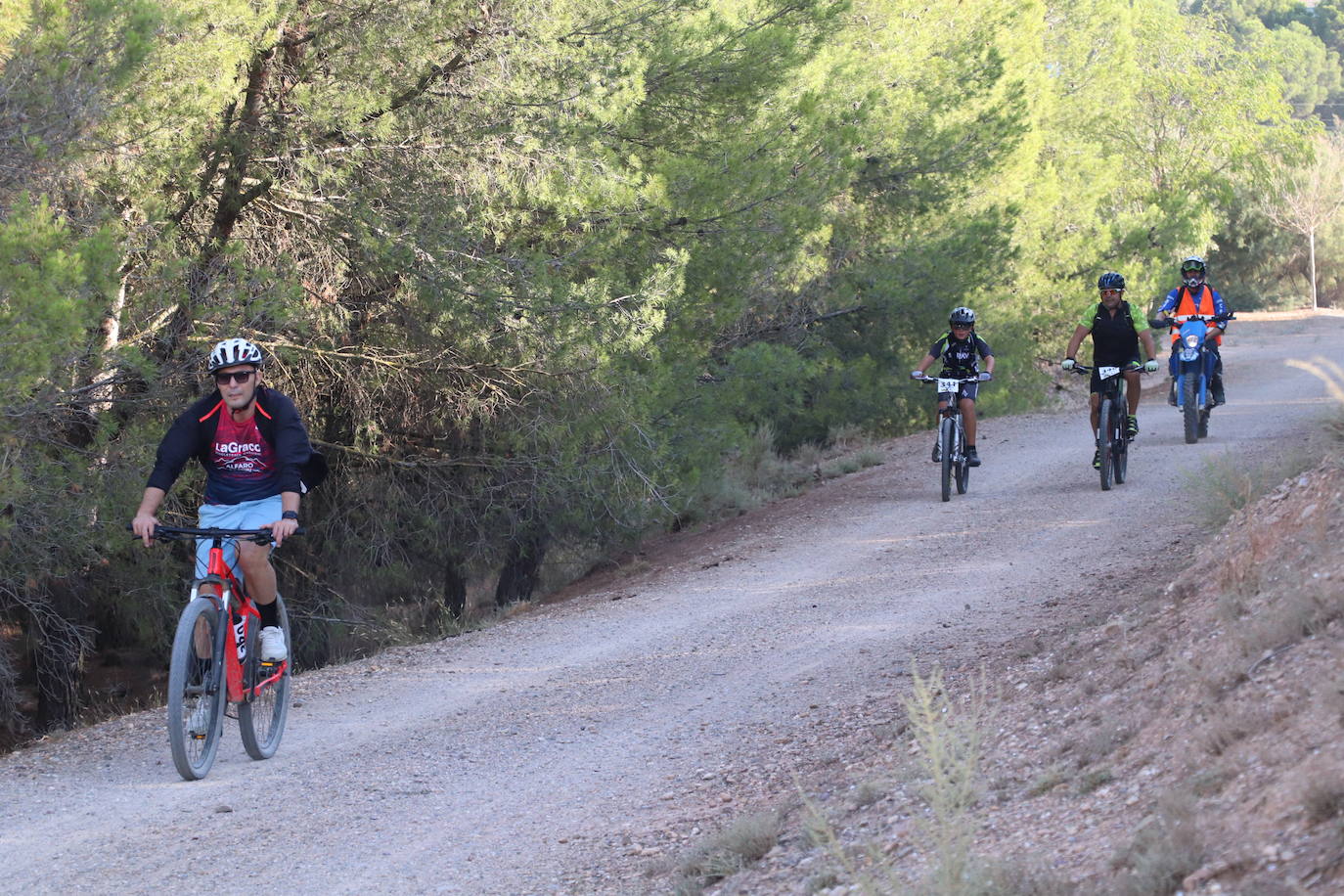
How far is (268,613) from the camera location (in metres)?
7.20

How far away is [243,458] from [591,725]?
2401 mm

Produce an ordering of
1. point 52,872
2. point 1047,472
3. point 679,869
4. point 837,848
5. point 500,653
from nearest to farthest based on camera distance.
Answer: point 837,848 → point 679,869 → point 52,872 → point 500,653 → point 1047,472

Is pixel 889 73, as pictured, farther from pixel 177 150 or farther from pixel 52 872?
pixel 52 872

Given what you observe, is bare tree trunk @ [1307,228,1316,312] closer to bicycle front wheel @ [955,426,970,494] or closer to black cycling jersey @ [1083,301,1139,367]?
bicycle front wheel @ [955,426,970,494]

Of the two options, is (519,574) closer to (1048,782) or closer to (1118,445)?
(1118,445)

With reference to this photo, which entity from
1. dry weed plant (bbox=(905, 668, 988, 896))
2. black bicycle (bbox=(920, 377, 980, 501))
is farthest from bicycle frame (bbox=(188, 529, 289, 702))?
black bicycle (bbox=(920, 377, 980, 501))

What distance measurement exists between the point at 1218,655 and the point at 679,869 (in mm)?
2216

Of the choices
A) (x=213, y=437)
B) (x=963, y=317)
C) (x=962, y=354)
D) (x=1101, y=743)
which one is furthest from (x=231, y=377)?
(x=962, y=354)

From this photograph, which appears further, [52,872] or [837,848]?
[52,872]

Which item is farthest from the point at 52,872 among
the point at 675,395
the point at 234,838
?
the point at 675,395

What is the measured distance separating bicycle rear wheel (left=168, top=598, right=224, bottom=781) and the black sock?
15.7 inches

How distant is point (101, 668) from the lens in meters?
14.8

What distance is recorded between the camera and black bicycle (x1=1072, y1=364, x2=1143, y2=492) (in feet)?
45.0

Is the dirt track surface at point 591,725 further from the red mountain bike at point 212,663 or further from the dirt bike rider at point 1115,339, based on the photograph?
the dirt bike rider at point 1115,339
